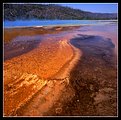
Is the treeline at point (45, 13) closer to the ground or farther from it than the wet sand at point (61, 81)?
farther from it

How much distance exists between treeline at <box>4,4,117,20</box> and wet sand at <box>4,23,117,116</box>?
46cm

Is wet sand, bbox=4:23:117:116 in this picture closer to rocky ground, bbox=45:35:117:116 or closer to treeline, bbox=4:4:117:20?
rocky ground, bbox=45:35:117:116

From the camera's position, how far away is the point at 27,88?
364 centimetres

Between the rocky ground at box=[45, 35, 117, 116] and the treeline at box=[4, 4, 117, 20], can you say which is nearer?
the rocky ground at box=[45, 35, 117, 116]

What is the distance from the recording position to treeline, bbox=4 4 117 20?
156 inches

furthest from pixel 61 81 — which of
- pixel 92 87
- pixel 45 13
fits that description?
pixel 45 13

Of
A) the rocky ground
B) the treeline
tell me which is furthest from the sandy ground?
the treeline

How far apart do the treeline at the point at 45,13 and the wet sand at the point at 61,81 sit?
462mm

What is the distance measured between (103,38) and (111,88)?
51.5 inches

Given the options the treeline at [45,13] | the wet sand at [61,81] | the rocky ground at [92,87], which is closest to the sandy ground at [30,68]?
the wet sand at [61,81]

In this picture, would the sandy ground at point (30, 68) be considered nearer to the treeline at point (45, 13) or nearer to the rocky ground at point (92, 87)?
the rocky ground at point (92, 87)

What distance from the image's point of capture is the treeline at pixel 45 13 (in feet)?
13.0

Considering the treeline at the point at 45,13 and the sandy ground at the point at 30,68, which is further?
the treeline at the point at 45,13

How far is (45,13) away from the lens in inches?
170
